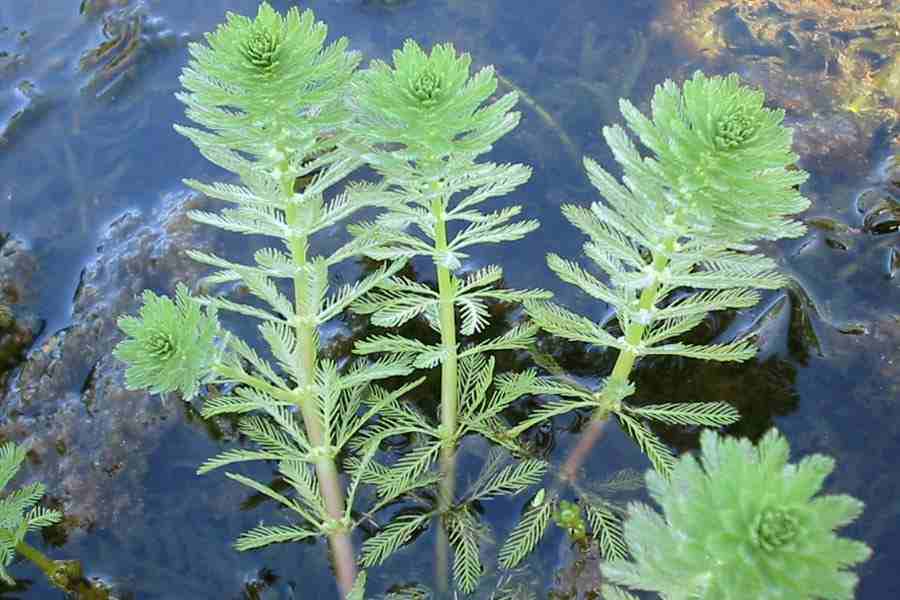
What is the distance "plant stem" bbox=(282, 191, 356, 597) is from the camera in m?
3.09

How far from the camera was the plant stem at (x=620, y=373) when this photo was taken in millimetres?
2936

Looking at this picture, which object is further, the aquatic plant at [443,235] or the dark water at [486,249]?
the dark water at [486,249]

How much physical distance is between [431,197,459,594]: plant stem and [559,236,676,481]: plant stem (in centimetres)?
46

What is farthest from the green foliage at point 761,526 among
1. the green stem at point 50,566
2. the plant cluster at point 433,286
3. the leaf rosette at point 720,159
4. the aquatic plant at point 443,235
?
the green stem at point 50,566

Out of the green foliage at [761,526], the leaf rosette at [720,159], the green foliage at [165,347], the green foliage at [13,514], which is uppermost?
the leaf rosette at [720,159]

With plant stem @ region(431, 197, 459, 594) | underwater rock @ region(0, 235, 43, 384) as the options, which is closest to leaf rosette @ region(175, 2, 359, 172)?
plant stem @ region(431, 197, 459, 594)

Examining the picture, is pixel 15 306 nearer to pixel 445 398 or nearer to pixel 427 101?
pixel 445 398

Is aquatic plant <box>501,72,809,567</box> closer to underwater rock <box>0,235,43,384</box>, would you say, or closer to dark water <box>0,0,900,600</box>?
dark water <box>0,0,900,600</box>

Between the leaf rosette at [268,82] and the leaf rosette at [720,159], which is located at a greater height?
the leaf rosette at [268,82]

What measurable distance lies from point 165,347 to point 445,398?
114cm

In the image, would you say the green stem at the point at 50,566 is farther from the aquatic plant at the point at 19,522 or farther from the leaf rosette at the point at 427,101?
the leaf rosette at the point at 427,101

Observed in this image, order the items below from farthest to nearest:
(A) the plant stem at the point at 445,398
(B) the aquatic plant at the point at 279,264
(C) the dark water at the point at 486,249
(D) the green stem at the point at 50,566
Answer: (C) the dark water at the point at 486,249 < (D) the green stem at the point at 50,566 < (A) the plant stem at the point at 445,398 < (B) the aquatic plant at the point at 279,264

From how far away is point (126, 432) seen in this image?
12.7 feet

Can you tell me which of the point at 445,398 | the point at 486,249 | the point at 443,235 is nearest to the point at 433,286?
the point at 486,249
